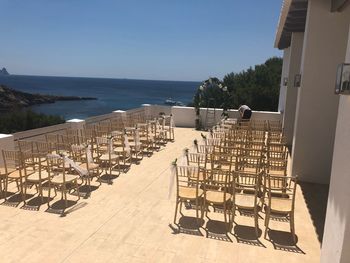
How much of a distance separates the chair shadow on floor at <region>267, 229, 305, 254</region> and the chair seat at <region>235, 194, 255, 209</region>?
563 millimetres

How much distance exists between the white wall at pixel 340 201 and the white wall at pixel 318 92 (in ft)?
13.3

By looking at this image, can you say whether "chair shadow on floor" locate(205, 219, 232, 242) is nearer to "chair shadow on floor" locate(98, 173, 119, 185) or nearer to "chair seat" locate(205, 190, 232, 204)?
"chair seat" locate(205, 190, 232, 204)

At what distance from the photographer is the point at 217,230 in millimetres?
5473

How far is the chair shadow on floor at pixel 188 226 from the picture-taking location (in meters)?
5.39

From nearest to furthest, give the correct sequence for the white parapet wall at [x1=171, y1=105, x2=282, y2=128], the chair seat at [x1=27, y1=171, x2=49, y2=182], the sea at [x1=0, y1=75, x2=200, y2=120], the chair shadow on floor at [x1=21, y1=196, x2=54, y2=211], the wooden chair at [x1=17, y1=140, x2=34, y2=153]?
the chair shadow on floor at [x1=21, y1=196, x2=54, y2=211]
the chair seat at [x1=27, y1=171, x2=49, y2=182]
the wooden chair at [x1=17, y1=140, x2=34, y2=153]
the white parapet wall at [x1=171, y1=105, x2=282, y2=128]
the sea at [x1=0, y1=75, x2=200, y2=120]

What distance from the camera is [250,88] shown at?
24719 mm

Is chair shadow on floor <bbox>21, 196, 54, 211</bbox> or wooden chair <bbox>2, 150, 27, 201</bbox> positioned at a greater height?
wooden chair <bbox>2, 150, 27, 201</bbox>

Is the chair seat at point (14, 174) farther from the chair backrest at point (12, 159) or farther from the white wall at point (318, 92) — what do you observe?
the white wall at point (318, 92)

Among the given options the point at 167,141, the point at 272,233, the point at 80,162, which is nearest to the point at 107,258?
the point at 272,233

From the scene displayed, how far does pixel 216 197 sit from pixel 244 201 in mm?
467

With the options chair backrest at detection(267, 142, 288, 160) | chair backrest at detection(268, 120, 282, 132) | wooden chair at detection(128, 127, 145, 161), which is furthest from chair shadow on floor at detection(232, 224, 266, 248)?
chair backrest at detection(268, 120, 282, 132)

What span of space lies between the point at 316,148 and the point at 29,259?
6.58m

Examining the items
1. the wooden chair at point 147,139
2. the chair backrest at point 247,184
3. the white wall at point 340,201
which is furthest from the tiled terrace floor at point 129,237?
the wooden chair at point 147,139

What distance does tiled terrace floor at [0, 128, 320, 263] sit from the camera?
183 inches
